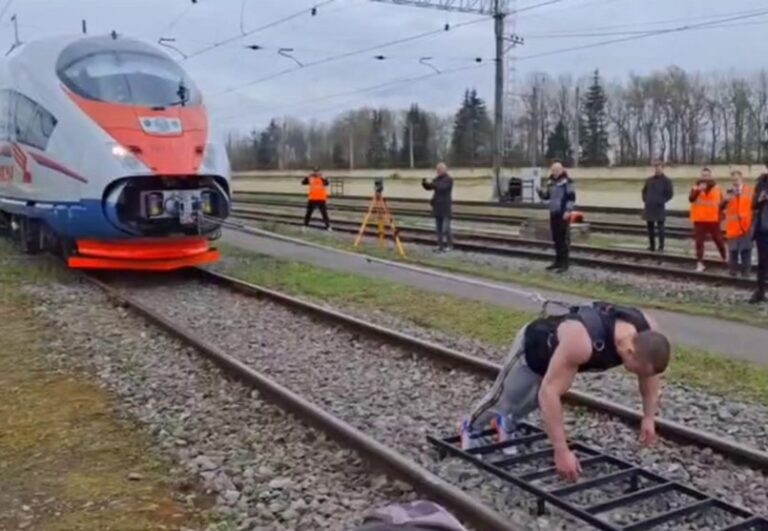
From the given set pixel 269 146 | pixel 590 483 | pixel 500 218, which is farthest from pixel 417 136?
pixel 590 483

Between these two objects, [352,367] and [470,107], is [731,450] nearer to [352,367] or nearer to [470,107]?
[352,367]

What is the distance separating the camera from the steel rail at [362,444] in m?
4.38

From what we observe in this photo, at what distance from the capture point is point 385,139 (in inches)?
3969

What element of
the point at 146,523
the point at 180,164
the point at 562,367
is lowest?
the point at 146,523

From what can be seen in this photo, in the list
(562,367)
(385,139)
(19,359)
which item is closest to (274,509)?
(562,367)

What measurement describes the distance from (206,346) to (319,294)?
4.04 m

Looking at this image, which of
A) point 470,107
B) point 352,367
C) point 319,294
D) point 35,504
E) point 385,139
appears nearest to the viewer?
point 35,504

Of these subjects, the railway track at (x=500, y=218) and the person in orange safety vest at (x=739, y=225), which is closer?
the person in orange safety vest at (x=739, y=225)

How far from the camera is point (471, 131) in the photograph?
295ft

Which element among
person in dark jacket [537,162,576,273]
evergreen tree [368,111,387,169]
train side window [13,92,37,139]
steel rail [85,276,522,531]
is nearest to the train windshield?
train side window [13,92,37,139]

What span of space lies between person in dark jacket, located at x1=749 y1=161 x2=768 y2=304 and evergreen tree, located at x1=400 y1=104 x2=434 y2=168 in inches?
3193

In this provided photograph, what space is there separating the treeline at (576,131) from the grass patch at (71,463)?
6822 cm

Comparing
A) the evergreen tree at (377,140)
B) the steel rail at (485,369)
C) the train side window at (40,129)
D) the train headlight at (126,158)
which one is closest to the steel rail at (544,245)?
the steel rail at (485,369)

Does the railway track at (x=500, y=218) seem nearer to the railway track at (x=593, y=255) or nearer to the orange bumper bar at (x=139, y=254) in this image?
the railway track at (x=593, y=255)
